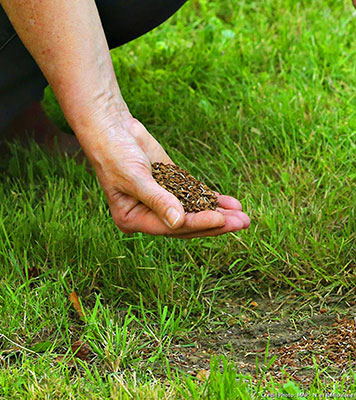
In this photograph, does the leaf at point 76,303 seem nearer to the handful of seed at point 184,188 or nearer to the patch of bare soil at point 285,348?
the patch of bare soil at point 285,348

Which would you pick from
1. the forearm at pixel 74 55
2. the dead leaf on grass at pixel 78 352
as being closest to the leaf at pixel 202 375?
the dead leaf on grass at pixel 78 352

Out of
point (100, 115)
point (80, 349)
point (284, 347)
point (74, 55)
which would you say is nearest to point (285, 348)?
point (284, 347)

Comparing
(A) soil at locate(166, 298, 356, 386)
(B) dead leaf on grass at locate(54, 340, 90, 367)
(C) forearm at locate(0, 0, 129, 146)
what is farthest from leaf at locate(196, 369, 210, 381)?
(C) forearm at locate(0, 0, 129, 146)

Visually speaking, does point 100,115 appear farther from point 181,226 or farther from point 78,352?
point 78,352

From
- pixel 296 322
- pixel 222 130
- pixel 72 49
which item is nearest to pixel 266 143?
pixel 222 130

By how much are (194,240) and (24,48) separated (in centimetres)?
83

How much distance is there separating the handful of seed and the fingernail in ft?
0.43

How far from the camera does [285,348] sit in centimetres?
166

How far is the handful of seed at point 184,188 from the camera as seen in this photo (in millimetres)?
1681

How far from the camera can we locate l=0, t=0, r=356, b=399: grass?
1562 millimetres

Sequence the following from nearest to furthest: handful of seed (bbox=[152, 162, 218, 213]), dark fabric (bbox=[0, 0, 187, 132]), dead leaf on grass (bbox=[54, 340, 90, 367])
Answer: dead leaf on grass (bbox=[54, 340, 90, 367]), handful of seed (bbox=[152, 162, 218, 213]), dark fabric (bbox=[0, 0, 187, 132])

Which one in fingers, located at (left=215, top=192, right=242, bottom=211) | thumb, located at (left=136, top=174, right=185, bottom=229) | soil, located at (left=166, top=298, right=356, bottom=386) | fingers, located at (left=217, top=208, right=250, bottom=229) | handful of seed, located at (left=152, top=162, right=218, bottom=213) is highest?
thumb, located at (left=136, top=174, right=185, bottom=229)

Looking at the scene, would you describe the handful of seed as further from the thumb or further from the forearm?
the forearm

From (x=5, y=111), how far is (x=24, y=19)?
26.3 inches
